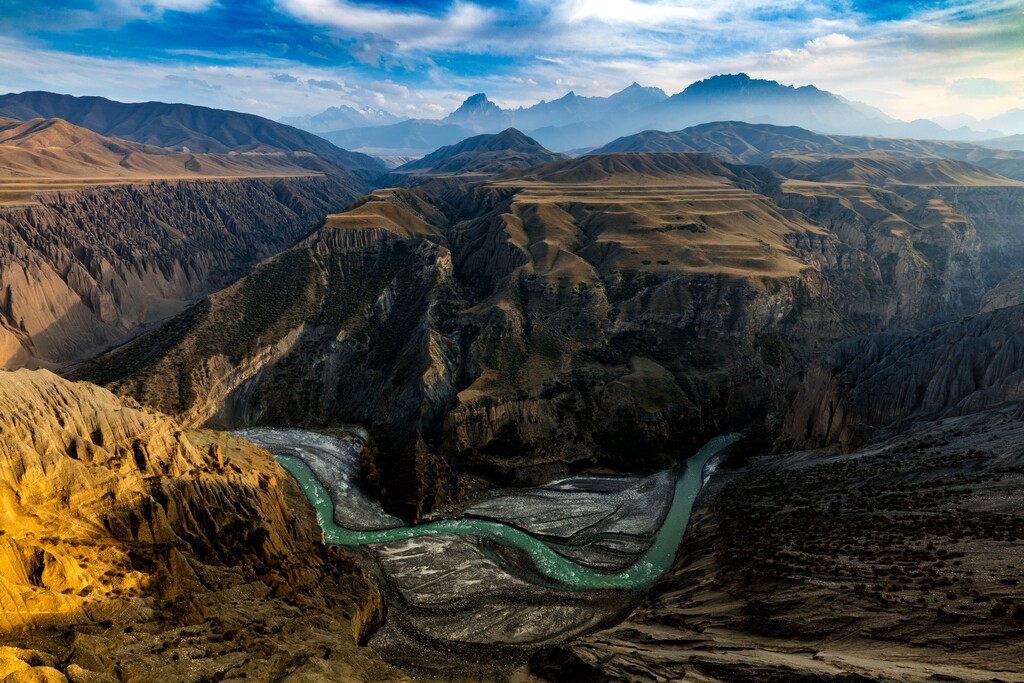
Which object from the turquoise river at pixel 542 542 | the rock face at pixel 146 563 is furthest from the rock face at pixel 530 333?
the rock face at pixel 146 563

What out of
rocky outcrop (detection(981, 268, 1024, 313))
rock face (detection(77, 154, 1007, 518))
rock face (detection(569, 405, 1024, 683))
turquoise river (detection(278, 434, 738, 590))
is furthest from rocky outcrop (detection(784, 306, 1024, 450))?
rocky outcrop (detection(981, 268, 1024, 313))

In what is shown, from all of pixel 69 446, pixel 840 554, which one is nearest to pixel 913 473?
pixel 840 554

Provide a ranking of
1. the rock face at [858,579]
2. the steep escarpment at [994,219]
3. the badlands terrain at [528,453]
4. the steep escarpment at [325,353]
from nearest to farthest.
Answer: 1. the rock face at [858,579]
2. the badlands terrain at [528,453]
3. the steep escarpment at [325,353]
4. the steep escarpment at [994,219]

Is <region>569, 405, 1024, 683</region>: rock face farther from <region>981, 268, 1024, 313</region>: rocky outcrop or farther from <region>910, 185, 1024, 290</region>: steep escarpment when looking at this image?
<region>910, 185, 1024, 290</region>: steep escarpment

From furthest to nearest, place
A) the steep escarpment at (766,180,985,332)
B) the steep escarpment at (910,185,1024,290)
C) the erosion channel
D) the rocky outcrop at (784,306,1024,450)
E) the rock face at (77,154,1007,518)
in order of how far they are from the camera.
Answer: the steep escarpment at (910,185,1024,290)
the steep escarpment at (766,180,985,332)
the rock face at (77,154,1007,518)
the rocky outcrop at (784,306,1024,450)
the erosion channel

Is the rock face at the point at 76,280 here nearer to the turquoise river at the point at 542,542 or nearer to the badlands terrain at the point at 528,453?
the badlands terrain at the point at 528,453

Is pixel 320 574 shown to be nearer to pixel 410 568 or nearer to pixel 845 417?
pixel 410 568
